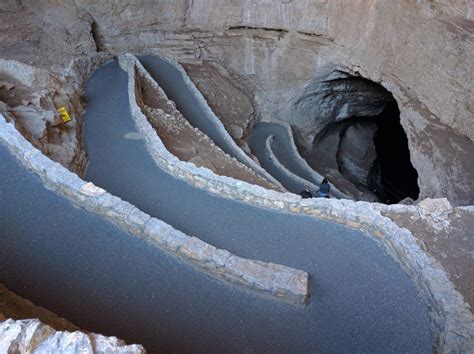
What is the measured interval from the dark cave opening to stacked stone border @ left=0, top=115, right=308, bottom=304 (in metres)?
12.7

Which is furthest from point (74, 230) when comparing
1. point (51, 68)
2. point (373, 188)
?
point (373, 188)

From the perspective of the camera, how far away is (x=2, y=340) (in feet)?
8.41

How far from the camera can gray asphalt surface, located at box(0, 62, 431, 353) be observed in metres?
4.98

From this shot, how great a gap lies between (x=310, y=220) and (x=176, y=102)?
9.02 metres

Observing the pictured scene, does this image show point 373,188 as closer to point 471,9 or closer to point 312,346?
point 471,9

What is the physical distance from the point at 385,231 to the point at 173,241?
12.2 ft

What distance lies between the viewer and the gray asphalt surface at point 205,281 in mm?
4980

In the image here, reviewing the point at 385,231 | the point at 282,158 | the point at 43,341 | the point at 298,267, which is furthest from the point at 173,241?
the point at 282,158

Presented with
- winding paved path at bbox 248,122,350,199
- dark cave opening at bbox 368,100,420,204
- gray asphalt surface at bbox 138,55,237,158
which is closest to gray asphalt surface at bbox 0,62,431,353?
gray asphalt surface at bbox 138,55,237,158

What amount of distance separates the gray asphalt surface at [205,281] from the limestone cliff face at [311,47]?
6515mm

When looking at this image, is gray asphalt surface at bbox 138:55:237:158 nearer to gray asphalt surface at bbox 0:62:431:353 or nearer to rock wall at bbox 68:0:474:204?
rock wall at bbox 68:0:474:204

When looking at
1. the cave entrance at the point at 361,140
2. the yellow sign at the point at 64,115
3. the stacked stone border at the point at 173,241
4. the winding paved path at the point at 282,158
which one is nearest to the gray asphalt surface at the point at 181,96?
the winding paved path at the point at 282,158

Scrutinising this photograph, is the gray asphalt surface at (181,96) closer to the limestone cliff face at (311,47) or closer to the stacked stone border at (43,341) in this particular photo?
the limestone cliff face at (311,47)

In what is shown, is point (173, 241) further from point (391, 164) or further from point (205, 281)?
point (391, 164)
